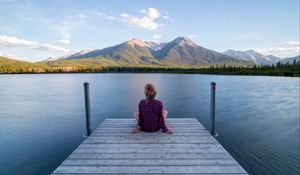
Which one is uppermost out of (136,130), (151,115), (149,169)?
(151,115)

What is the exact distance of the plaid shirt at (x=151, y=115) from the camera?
21.5ft

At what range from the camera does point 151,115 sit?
6688mm

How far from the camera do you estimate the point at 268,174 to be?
265 inches

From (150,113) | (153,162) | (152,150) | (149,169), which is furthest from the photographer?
(150,113)

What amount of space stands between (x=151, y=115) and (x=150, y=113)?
4.0 inches

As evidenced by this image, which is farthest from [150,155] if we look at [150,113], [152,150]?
[150,113]

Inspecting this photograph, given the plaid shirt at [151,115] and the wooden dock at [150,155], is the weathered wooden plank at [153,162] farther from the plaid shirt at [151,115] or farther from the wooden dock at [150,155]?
the plaid shirt at [151,115]

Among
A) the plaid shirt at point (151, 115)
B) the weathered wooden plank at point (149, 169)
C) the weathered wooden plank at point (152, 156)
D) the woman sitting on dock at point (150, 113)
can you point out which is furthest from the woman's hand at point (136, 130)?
the weathered wooden plank at point (149, 169)

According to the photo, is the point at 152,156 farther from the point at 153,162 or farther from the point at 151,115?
the point at 151,115

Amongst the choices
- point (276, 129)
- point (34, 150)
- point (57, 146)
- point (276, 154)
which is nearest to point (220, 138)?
point (276, 154)

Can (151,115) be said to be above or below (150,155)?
above

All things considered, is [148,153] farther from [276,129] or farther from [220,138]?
[276,129]

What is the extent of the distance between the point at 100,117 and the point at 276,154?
11.5 meters

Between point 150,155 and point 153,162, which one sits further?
point 150,155
